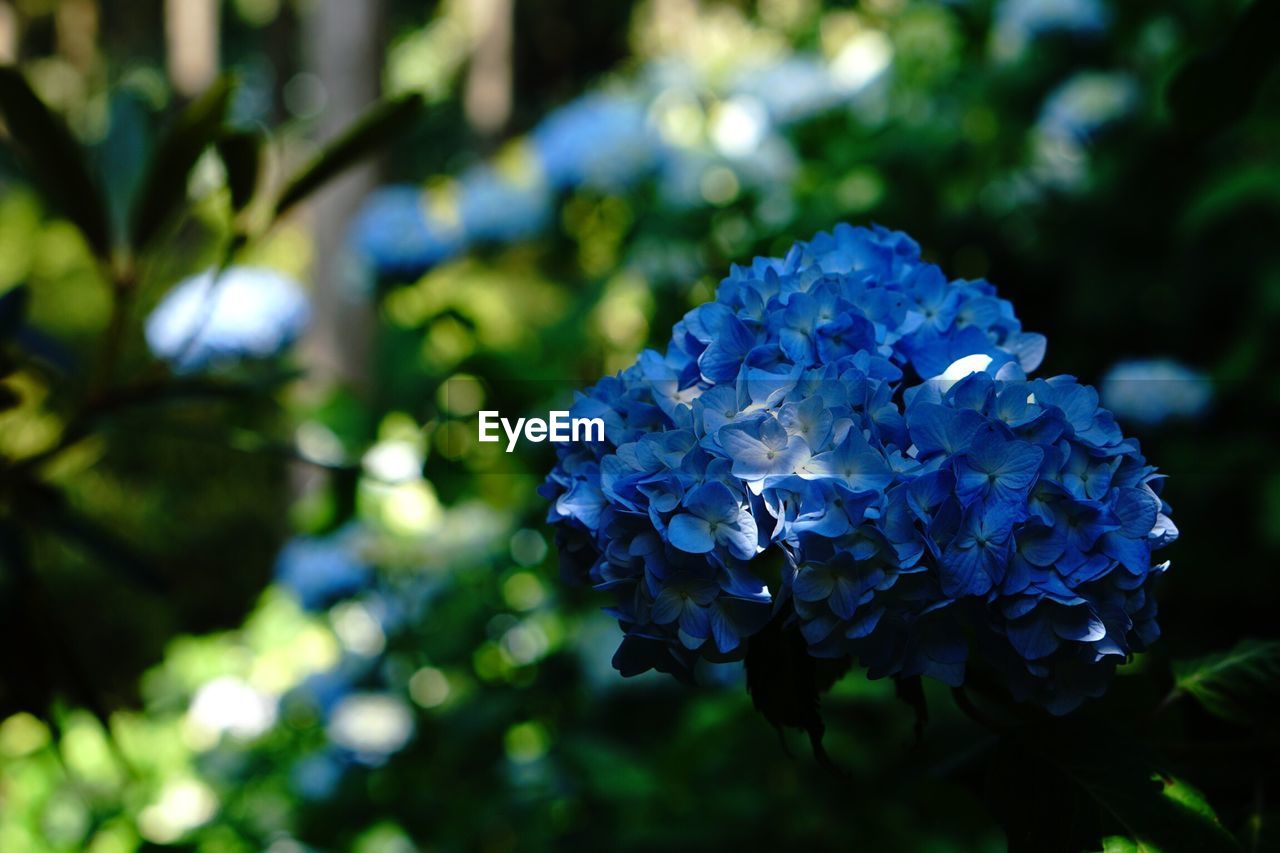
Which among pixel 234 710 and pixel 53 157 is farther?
pixel 234 710

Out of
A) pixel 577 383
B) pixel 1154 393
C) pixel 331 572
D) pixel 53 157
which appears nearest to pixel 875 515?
pixel 53 157

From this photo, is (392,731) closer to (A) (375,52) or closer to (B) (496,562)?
(B) (496,562)

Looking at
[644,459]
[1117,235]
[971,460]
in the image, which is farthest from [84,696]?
[1117,235]

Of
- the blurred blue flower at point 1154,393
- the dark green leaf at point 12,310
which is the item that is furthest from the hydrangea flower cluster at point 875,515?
the blurred blue flower at point 1154,393

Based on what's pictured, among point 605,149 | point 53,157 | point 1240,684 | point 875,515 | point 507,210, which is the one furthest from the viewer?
point 507,210

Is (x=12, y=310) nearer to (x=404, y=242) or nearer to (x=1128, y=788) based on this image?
(x=1128, y=788)

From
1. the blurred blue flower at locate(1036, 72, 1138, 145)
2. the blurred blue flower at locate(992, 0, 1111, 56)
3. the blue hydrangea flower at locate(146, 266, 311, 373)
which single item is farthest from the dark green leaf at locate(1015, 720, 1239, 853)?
the blue hydrangea flower at locate(146, 266, 311, 373)

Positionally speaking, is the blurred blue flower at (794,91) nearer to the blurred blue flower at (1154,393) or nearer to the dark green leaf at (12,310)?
the blurred blue flower at (1154,393)
